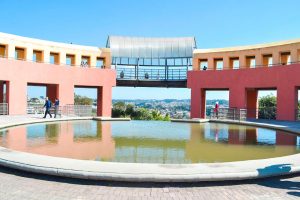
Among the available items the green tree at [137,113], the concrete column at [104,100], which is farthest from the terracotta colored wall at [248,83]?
the green tree at [137,113]

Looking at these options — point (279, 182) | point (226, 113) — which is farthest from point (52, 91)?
point (279, 182)

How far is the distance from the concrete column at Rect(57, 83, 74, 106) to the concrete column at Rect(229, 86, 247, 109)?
14.3 meters

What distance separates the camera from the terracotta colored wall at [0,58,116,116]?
26.1 m

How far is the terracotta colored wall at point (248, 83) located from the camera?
83.3ft

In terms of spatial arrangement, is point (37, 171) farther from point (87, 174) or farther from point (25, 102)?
point (25, 102)

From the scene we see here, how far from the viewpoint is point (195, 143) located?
12977 mm

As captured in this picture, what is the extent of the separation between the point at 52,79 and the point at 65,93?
177cm

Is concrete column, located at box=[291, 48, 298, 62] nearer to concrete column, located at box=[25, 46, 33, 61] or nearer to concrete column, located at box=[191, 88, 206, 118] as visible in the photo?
concrete column, located at box=[191, 88, 206, 118]

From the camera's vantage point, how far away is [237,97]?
29344 mm

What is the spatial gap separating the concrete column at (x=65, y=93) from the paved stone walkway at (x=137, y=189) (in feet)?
75.3

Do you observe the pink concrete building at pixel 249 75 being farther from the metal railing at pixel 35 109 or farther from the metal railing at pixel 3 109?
the metal railing at pixel 3 109

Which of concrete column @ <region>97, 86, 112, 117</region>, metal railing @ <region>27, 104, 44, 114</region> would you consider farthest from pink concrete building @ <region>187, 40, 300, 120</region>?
metal railing @ <region>27, 104, 44, 114</region>

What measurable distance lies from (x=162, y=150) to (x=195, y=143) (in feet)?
7.74

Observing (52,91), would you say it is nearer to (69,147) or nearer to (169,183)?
(69,147)
